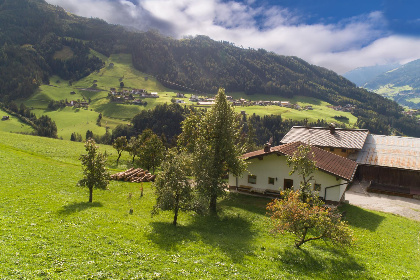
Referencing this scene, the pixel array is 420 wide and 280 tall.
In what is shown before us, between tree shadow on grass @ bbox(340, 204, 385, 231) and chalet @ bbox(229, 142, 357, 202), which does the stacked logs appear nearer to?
chalet @ bbox(229, 142, 357, 202)

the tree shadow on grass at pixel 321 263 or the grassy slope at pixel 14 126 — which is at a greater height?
the grassy slope at pixel 14 126

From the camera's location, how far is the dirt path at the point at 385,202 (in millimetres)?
37156

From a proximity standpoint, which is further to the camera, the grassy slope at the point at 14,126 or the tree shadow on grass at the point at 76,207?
the grassy slope at the point at 14,126

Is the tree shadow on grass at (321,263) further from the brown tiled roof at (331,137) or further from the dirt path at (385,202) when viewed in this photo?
the brown tiled roof at (331,137)

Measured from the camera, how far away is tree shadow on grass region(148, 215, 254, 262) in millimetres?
19438

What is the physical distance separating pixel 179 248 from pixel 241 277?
203 inches

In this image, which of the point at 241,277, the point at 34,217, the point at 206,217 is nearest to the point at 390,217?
the point at 206,217

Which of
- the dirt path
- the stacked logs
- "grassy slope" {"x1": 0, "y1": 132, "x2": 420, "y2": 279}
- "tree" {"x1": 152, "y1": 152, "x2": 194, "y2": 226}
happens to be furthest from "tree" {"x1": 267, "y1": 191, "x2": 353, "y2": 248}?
the stacked logs

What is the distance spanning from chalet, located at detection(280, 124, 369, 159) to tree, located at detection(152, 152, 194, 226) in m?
40.3

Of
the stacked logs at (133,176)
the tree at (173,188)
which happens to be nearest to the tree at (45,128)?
the stacked logs at (133,176)

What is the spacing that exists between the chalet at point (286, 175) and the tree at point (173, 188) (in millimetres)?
15264

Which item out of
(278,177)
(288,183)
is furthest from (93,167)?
(288,183)

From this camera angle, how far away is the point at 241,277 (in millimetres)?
15594

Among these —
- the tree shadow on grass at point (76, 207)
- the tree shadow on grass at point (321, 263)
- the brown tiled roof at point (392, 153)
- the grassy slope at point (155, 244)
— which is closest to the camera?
the grassy slope at point (155, 244)
